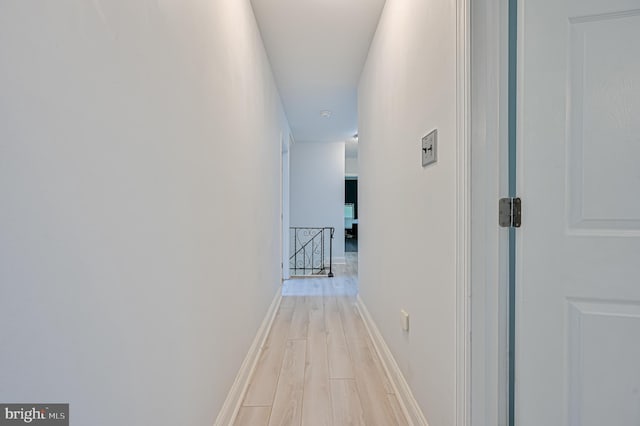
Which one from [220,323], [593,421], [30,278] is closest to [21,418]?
[30,278]

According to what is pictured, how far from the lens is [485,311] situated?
1.09 metres

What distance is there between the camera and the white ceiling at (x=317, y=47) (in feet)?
7.84

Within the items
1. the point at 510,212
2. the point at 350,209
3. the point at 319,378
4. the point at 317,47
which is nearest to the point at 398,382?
the point at 319,378

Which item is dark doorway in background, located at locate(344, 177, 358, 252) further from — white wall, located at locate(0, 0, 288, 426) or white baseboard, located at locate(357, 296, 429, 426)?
white wall, located at locate(0, 0, 288, 426)

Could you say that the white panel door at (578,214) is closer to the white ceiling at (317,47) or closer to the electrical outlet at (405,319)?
the electrical outlet at (405,319)

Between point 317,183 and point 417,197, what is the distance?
5353mm

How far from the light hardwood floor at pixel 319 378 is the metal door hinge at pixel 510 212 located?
3.93 feet

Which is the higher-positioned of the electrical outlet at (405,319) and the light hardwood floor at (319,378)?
the electrical outlet at (405,319)

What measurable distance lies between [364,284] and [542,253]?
2.39 metres

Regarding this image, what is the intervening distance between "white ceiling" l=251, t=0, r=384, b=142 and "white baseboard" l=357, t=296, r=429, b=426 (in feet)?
8.05

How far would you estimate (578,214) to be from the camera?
3.37 ft

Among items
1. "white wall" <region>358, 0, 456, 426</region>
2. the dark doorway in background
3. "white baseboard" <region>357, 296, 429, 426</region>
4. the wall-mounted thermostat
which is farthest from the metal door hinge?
the dark doorway in background

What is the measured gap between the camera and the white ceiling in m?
2.39

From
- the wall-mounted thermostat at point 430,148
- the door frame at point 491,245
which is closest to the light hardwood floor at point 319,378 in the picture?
the door frame at point 491,245
